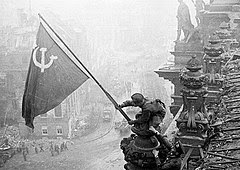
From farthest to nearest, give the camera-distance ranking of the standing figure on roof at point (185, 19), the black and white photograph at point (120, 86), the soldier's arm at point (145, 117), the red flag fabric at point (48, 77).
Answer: the standing figure on roof at point (185, 19) → the red flag fabric at point (48, 77) → the black and white photograph at point (120, 86) → the soldier's arm at point (145, 117)

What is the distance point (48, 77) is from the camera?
7.77 meters

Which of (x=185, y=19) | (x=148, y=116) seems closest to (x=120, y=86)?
(x=185, y=19)

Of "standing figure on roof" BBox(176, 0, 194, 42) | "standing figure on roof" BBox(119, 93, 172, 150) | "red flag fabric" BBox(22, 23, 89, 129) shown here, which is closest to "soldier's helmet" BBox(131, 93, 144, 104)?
"standing figure on roof" BBox(119, 93, 172, 150)

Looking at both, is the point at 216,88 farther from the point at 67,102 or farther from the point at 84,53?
the point at 84,53

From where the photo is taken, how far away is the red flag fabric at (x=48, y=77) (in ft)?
25.0

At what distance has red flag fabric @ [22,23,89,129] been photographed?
761 cm

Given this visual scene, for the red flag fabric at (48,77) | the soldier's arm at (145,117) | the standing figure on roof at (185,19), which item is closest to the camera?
the soldier's arm at (145,117)

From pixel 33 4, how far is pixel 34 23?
13165mm

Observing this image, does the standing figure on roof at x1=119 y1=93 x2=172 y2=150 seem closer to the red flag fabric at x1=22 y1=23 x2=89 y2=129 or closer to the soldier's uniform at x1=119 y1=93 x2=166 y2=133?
the soldier's uniform at x1=119 y1=93 x2=166 y2=133

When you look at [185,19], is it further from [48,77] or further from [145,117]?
[145,117]

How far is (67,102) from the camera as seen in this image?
3691cm

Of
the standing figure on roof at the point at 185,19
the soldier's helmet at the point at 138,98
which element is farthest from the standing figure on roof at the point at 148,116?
the standing figure on roof at the point at 185,19

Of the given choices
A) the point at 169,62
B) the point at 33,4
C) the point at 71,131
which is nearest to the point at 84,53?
the point at 71,131

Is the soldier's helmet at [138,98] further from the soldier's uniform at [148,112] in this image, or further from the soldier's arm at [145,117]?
the soldier's arm at [145,117]
